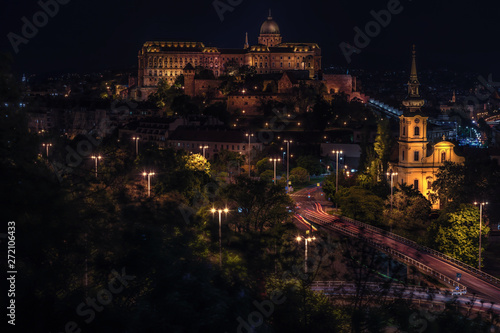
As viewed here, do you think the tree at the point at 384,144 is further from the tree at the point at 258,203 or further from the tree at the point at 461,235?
the tree at the point at 258,203

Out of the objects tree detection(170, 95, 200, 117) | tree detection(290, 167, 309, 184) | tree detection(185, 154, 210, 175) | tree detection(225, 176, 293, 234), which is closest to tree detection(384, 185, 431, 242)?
tree detection(225, 176, 293, 234)

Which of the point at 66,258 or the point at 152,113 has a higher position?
the point at 152,113

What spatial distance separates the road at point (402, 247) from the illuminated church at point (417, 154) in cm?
532

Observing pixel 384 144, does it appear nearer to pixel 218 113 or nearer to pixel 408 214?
pixel 408 214

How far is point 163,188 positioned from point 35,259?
13044mm

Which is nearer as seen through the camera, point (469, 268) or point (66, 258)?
point (66, 258)

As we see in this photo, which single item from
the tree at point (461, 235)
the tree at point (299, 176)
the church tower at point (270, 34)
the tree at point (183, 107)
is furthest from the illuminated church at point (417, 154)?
the church tower at point (270, 34)

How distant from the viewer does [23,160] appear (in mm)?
14992

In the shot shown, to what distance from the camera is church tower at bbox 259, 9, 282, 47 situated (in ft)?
399

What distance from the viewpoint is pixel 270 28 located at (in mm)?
122562

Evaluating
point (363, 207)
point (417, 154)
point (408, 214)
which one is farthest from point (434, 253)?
point (417, 154)

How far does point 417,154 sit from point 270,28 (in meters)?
83.1

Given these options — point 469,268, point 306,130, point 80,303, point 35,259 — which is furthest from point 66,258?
point 306,130

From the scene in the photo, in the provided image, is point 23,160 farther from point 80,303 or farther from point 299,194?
point 299,194
